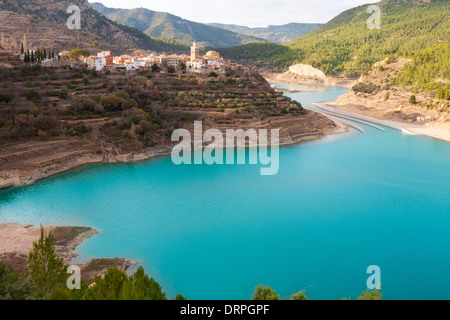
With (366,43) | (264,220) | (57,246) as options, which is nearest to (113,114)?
(57,246)

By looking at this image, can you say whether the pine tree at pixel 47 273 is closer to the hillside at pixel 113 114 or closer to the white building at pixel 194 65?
the hillside at pixel 113 114

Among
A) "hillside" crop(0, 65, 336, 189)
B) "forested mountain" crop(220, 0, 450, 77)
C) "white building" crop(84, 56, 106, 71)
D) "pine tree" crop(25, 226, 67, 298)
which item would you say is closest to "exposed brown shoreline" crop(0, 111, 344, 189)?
"hillside" crop(0, 65, 336, 189)

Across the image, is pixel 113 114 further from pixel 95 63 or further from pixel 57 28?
pixel 57 28

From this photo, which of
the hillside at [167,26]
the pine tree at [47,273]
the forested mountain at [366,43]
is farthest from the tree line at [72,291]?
the hillside at [167,26]

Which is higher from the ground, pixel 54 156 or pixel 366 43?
pixel 366 43

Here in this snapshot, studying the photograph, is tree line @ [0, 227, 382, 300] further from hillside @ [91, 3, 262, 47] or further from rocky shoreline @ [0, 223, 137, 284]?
hillside @ [91, 3, 262, 47]

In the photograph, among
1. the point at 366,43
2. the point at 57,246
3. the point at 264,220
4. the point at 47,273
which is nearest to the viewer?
the point at 47,273

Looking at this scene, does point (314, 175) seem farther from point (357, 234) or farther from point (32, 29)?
point (32, 29)
